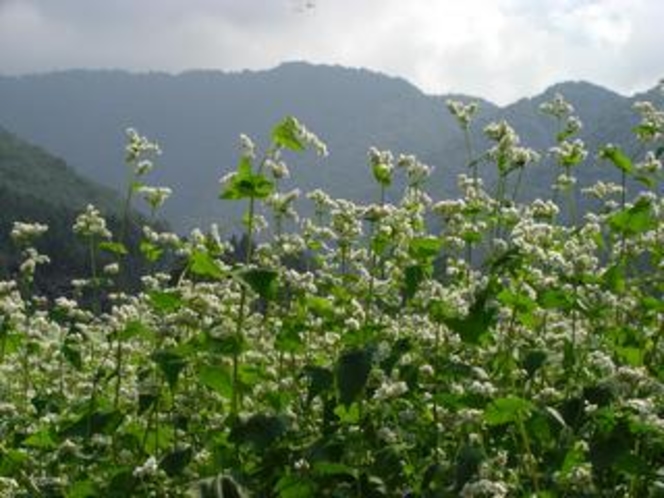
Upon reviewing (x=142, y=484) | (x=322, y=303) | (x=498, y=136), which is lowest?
(x=142, y=484)

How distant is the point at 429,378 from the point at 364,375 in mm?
1149

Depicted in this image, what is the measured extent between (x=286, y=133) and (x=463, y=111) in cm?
471

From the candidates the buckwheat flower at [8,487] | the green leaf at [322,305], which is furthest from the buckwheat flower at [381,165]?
the buckwheat flower at [8,487]

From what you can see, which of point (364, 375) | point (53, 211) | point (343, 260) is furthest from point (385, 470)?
point (53, 211)

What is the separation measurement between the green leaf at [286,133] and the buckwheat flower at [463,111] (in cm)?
431

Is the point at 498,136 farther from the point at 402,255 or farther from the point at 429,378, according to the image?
the point at 429,378

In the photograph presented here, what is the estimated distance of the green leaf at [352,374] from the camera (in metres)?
5.15

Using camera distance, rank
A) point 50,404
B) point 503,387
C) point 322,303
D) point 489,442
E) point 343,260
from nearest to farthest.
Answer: point 489,442
point 503,387
point 322,303
point 50,404
point 343,260

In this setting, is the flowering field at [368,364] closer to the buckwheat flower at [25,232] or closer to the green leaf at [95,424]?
the green leaf at [95,424]

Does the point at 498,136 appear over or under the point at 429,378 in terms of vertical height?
over

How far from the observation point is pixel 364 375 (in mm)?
5223

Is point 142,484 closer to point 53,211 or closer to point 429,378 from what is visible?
point 429,378

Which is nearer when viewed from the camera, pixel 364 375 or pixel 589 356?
pixel 364 375

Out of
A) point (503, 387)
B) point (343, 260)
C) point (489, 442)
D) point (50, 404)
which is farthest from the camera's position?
point (343, 260)
